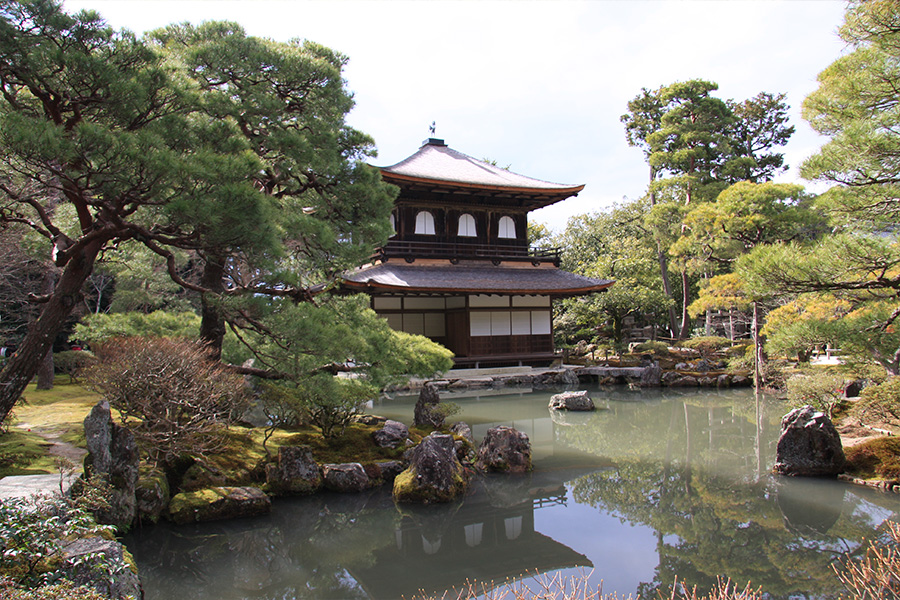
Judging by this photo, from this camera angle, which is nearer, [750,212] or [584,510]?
[584,510]

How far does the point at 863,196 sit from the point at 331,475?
22.5 ft

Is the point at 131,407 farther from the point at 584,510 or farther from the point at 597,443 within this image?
the point at 597,443

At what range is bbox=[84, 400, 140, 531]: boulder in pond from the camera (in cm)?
518

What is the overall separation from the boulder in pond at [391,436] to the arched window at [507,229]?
12.3 metres

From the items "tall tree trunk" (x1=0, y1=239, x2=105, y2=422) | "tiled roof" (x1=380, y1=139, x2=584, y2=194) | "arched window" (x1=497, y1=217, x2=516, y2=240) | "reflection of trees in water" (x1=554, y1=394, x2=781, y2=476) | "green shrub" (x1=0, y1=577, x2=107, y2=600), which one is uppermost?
"tiled roof" (x1=380, y1=139, x2=584, y2=194)

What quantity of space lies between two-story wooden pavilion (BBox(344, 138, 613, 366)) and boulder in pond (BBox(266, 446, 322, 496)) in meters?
9.77

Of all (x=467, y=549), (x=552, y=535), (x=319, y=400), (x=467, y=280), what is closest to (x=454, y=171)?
(x=467, y=280)

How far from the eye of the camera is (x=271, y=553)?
5262 mm

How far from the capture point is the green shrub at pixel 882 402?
23.4 ft

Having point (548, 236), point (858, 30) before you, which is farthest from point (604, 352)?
point (858, 30)

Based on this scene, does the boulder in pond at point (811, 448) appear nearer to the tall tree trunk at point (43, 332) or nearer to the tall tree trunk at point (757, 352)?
the tall tree trunk at point (757, 352)

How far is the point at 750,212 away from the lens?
15.0 meters

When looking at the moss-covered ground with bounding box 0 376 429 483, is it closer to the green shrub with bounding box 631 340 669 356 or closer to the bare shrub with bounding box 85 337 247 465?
the bare shrub with bounding box 85 337 247 465

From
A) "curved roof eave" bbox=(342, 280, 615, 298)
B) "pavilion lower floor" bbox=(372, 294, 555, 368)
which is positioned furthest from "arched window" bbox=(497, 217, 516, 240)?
"curved roof eave" bbox=(342, 280, 615, 298)
